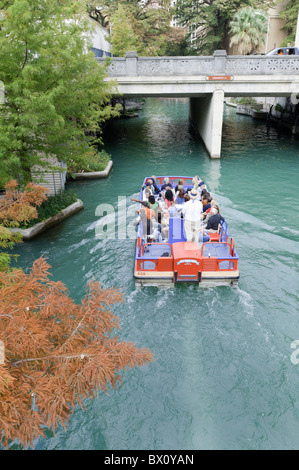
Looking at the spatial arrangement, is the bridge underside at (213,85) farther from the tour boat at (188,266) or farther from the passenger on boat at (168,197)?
the tour boat at (188,266)

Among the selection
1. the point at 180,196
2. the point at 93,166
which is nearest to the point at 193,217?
the point at 180,196

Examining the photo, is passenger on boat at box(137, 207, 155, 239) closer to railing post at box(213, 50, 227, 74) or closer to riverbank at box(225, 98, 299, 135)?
railing post at box(213, 50, 227, 74)

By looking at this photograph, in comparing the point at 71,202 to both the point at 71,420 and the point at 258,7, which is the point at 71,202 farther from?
the point at 258,7

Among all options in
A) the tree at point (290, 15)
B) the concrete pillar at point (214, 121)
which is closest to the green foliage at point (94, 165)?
the concrete pillar at point (214, 121)

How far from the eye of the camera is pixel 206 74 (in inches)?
827

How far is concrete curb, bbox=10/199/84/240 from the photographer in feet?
40.9

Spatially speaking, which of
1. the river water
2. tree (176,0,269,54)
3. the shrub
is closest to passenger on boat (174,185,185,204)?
the river water

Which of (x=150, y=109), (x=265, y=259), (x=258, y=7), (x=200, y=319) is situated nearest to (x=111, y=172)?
(x=265, y=259)

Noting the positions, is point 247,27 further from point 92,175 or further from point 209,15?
point 92,175

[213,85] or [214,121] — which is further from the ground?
[213,85]

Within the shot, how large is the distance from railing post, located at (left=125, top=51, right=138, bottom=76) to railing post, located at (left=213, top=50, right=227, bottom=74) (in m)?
4.71

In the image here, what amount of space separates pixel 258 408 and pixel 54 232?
31.3 ft

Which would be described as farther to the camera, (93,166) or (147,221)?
(93,166)

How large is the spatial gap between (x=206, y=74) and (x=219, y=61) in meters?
1.00
